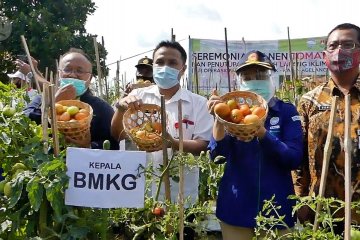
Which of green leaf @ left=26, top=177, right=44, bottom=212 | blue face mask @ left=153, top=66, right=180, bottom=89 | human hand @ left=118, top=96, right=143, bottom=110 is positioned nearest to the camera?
green leaf @ left=26, top=177, right=44, bottom=212

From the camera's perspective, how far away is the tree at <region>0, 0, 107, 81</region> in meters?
15.9

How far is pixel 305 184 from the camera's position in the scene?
2.47 m

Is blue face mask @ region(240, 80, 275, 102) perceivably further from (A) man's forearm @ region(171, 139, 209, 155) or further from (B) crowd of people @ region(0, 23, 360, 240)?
(A) man's forearm @ region(171, 139, 209, 155)

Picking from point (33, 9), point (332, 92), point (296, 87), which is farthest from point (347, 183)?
point (33, 9)

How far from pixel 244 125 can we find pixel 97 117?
930 millimetres

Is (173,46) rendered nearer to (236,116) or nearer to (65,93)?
(65,93)

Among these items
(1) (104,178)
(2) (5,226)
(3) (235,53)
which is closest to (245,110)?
(1) (104,178)

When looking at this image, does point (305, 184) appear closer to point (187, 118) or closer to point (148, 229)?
point (187, 118)

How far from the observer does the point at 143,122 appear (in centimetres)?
246

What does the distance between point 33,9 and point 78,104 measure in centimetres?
1583

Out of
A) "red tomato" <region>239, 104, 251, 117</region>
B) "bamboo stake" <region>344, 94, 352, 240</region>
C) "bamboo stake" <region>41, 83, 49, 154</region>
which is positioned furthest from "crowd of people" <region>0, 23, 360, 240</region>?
"bamboo stake" <region>344, 94, 352, 240</region>

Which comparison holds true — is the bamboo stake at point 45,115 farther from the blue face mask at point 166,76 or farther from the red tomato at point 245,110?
the red tomato at point 245,110

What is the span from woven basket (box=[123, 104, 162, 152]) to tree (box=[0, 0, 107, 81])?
1310 cm

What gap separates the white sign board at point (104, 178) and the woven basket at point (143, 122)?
Result: 0.19 meters
